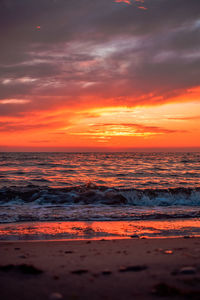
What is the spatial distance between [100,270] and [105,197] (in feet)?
32.1

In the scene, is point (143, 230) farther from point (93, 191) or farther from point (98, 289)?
point (93, 191)

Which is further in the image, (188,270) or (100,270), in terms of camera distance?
(100,270)

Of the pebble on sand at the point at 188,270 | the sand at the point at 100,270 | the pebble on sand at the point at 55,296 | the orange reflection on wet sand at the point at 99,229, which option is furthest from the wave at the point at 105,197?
the pebble on sand at the point at 55,296

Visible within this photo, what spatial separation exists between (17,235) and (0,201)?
6.58 m

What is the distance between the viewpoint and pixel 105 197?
13.2 m

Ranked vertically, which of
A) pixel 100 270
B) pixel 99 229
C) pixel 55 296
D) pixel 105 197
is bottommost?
pixel 105 197

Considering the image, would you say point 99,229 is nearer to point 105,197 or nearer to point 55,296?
point 55,296

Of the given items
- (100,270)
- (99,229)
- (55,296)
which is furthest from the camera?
(99,229)

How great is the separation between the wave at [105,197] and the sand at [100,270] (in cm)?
741

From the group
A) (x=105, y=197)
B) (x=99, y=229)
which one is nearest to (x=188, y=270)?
(x=99, y=229)

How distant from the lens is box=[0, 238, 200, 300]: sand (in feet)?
8.95

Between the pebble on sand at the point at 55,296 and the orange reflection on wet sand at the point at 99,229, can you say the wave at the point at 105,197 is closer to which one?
the orange reflection on wet sand at the point at 99,229

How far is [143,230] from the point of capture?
6535mm

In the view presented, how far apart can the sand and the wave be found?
24.3 ft
